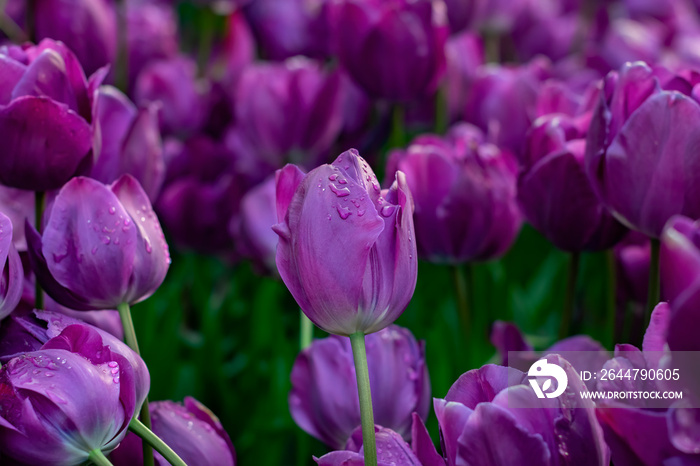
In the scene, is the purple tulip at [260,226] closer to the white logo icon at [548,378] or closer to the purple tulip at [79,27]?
the purple tulip at [79,27]

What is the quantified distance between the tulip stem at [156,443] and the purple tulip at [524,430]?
0.15m

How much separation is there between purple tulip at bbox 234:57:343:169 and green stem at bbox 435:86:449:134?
0.68 feet

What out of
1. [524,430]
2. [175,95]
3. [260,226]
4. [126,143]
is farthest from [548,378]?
[175,95]

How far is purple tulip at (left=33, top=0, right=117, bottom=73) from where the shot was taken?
3.50 feet

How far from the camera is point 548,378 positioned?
45 centimetres

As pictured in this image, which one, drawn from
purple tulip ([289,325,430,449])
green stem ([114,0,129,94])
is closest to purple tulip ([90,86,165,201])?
purple tulip ([289,325,430,449])

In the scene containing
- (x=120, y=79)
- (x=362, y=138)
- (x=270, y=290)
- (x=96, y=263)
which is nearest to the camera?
(x=96, y=263)

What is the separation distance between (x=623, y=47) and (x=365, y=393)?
3.47 ft

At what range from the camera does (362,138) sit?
4.20ft

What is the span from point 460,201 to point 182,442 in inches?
16.0

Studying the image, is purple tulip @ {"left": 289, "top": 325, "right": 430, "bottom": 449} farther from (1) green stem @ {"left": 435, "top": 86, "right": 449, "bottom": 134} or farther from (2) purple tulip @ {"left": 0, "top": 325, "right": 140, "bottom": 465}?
(1) green stem @ {"left": 435, "top": 86, "right": 449, "bottom": 134}

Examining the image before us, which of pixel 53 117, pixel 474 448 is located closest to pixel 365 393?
pixel 474 448

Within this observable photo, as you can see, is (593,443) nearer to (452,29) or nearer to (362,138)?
(362,138)

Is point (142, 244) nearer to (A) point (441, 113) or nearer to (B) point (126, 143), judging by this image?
(B) point (126, 143)
